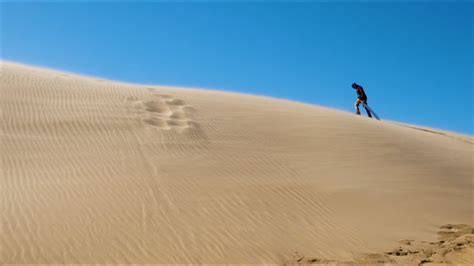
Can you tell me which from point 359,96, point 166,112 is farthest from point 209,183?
point 359,96

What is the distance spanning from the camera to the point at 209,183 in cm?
854

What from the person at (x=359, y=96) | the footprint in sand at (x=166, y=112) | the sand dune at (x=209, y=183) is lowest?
the sand dune at (x=209, y=183)

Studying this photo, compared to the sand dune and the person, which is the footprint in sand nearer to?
the sand dune

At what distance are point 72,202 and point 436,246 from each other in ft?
17.8

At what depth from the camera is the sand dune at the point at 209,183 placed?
256 inches

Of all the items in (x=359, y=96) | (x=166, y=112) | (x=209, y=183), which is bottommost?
(x=209, y=183)

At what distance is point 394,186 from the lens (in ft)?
30.0

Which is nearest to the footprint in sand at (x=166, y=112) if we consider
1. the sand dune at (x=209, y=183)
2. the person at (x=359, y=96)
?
the sand dune at (x=209, y=183)

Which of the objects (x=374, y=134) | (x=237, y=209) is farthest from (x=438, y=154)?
(x=237, y=209)

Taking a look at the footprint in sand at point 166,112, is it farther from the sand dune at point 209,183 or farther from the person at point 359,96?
the person at point 359,96

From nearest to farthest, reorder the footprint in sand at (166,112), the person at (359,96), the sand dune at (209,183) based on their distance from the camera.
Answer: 1. the sand dune at (209,183)
2. the footprint in sand at (166,112)
3. the person at (359,96)

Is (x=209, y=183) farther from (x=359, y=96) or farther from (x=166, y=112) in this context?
(x=359, y=96)

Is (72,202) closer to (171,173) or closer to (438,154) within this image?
(171,173)

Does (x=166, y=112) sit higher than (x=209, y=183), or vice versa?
(x=166, y=112)
